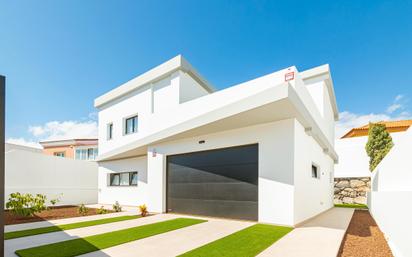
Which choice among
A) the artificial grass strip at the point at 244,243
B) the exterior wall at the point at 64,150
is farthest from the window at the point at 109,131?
the exterior wall at the point at 64,150

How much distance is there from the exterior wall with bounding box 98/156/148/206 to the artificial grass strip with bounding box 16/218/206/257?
620 centimetres

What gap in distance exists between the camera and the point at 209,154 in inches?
352

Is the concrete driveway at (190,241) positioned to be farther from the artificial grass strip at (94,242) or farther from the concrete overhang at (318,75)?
the concrete overhang at (318,75)

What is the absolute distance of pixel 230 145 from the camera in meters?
8.34

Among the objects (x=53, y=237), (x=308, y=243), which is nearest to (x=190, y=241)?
(x=308, y=243)

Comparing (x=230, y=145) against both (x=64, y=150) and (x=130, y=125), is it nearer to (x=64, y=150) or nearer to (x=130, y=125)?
(x=130, y=125)

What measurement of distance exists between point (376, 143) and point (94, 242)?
781 inches

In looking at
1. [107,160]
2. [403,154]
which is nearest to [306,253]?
[403,154]

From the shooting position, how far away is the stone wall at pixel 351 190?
16922 mm

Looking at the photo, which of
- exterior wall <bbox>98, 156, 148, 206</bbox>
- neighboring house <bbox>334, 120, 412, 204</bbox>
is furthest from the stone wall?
exterior wall <bbox>98, 156, 148, 206</bbox>

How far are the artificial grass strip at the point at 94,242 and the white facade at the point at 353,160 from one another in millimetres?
16980

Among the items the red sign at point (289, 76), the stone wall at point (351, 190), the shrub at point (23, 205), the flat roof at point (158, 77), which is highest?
the flat roof at point (158, 77)

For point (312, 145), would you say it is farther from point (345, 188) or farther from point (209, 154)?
point (345, 188)

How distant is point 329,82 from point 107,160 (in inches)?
588
